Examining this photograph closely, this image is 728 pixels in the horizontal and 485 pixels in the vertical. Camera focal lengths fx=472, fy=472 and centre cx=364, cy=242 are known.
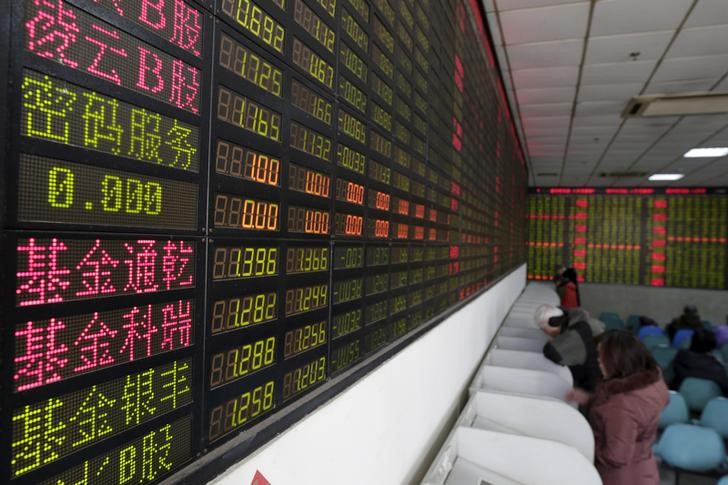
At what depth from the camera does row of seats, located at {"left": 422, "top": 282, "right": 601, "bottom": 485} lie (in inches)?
77.9

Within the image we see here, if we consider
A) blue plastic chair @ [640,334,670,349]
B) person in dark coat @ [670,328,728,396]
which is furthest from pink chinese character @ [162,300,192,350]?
blue plastic chair @ [640,334,670,349]

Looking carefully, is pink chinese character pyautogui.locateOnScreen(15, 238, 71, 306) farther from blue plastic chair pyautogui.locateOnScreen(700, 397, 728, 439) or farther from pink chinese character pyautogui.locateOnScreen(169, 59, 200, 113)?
blue plastic chair pyautogui.locateOnScreen(700, 397, 728, 439)

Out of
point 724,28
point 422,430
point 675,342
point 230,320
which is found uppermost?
point 724,28

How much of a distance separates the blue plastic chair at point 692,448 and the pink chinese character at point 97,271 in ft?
12.0

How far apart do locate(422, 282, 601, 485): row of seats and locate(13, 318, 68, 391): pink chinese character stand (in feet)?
4.93

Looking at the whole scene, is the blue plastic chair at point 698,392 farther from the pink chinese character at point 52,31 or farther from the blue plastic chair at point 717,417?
the pink chinese character at point 52,31

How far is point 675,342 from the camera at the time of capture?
6.19 meters

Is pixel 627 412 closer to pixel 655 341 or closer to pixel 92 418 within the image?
pixel 92 418

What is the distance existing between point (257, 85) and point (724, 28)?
394 centimetres

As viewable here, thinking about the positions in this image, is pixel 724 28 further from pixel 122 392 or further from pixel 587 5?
pixel 122 392

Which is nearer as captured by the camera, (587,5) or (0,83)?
(0,83)

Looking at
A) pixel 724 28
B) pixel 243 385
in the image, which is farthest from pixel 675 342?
pixel 243 385

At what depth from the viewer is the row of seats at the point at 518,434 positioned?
198cm

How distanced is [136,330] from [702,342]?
20.9 feet
